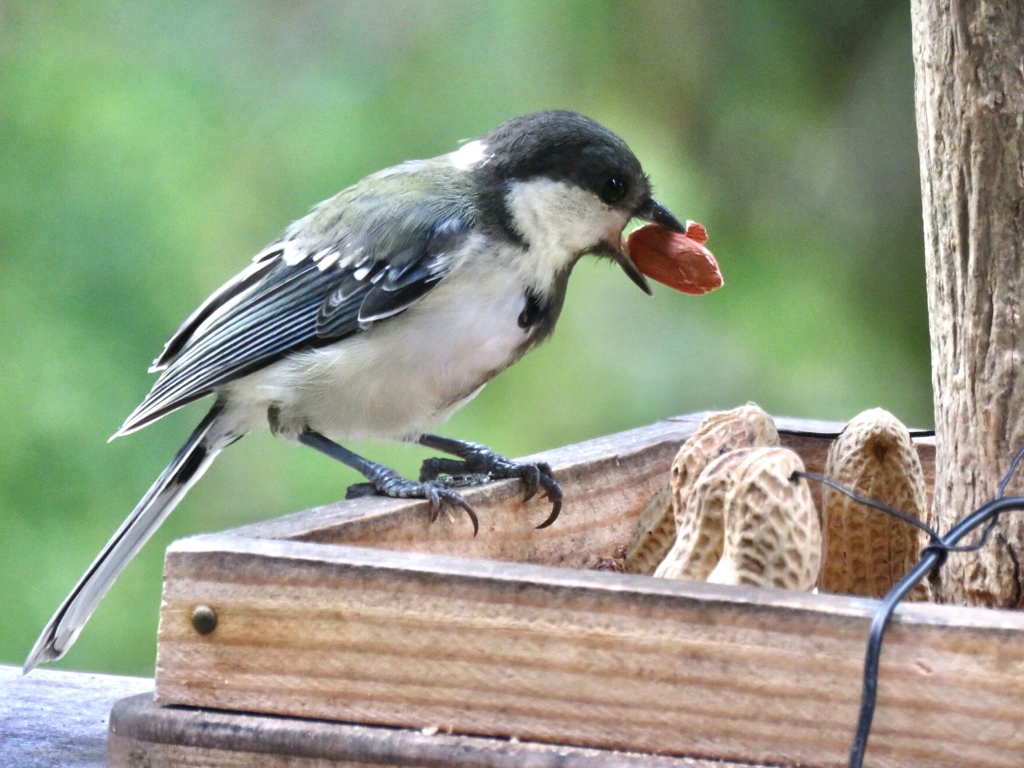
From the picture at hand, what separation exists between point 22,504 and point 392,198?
1310 millimetres

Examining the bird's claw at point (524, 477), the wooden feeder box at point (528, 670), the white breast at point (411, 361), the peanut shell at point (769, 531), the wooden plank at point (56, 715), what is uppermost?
the white breast at point (411, 361)

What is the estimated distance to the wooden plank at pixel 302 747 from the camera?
110 cm

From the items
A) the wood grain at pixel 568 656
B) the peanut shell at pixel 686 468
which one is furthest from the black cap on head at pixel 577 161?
the wood grain at pixel 568 656

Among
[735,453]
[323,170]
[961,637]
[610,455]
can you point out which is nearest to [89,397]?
[323,170]

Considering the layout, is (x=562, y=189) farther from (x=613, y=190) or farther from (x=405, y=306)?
(x=405, y=306)

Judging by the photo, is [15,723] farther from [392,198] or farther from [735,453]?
[392,198]

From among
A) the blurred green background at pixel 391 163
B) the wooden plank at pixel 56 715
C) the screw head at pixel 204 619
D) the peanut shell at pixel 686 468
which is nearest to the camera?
the screw head at pixel 204 619

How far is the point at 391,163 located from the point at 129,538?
1354 mm

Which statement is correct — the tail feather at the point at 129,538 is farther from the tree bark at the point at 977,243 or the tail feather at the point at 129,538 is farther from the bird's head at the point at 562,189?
the tree bark at the point at 977,243

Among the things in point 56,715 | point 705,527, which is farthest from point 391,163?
point 705,527

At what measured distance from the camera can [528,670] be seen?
112 cm

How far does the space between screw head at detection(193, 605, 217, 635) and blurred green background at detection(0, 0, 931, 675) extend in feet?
5.97

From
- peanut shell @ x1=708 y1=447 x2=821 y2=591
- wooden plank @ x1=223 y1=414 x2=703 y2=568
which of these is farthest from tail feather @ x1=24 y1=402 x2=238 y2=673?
peanut shell @ x1=708 y1=447 x2=821 y2=591

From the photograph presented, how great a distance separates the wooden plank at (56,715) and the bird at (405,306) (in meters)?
0.26
